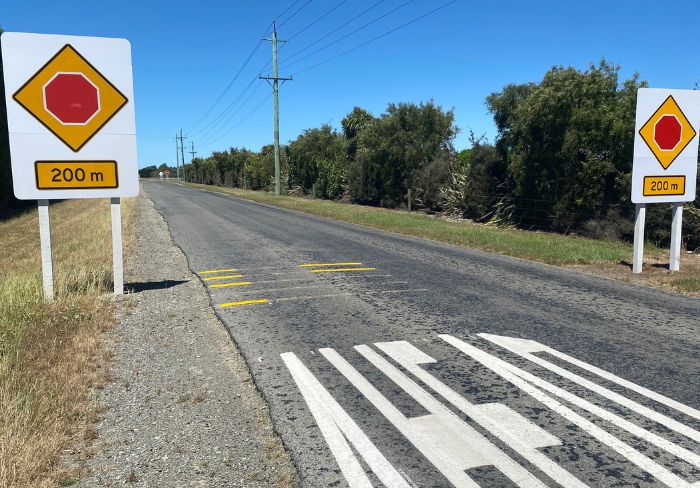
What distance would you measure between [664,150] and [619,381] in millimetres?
6988

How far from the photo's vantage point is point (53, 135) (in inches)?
256

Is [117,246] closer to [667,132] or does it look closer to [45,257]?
[45,257]

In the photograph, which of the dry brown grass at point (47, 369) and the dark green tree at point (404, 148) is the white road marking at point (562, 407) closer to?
the dry brown grass at point (47, 369)

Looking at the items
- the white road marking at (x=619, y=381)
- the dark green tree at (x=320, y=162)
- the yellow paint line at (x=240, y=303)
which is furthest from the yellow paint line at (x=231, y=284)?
the dark green tree at (x=320, y=162)

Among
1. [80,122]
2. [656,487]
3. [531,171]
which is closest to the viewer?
[656,487]

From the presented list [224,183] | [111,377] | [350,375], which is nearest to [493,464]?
[350,375]

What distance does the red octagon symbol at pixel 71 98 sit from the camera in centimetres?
645

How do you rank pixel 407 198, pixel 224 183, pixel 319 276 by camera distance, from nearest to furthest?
pixel 319 276
pixel 407 198
pixel 224 183

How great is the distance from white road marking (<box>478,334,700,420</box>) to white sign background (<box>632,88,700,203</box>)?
5759 mm

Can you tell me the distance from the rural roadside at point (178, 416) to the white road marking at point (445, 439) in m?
0.82

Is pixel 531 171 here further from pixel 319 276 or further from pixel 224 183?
pixel 224 183

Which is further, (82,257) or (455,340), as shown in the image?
(82,257)

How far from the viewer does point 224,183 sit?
276ft

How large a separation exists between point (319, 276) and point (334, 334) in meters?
3.29
